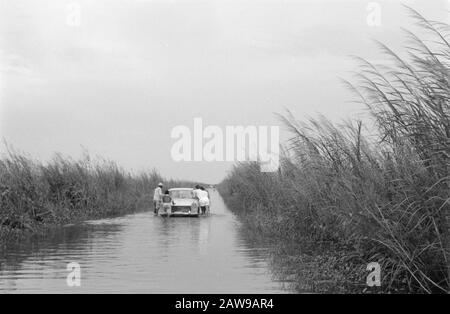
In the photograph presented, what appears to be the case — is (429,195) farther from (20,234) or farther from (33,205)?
(33,205)

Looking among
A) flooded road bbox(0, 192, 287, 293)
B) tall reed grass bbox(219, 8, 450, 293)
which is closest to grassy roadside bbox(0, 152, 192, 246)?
flooded road bbox(0, 192, 287, 293)

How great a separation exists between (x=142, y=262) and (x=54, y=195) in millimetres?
13428

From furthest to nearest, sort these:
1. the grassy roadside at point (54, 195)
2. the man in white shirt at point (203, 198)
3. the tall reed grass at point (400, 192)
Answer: the man in white shirt at point (203, 198) → the grassy roadside at point (54, 195) → the tall reed grass at point (400, 192)

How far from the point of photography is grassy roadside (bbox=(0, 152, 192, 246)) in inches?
717

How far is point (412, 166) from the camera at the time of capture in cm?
909

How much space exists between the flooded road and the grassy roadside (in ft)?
3.77

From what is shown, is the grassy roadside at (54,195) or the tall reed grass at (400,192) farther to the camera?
the grassy roadside at (54,195)

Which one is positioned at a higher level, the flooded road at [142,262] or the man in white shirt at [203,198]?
the man in white shirt at [203,198]

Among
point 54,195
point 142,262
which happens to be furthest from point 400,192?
point 54,195

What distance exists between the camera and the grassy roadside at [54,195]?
18.2 m

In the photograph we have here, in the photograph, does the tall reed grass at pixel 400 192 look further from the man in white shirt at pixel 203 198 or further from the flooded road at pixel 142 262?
the man in white shirt at pixel 203 198

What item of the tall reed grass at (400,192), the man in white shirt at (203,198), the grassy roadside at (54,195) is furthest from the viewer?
the man in white shirt at (203,198)

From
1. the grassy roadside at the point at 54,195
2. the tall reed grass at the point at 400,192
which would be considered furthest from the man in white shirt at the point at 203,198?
the tall reed grass at the point at 400,192

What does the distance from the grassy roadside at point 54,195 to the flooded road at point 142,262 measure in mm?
1149
